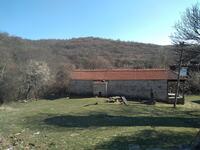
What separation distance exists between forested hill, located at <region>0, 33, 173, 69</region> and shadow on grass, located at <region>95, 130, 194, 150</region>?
75.3 ft

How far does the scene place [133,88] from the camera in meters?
55.9

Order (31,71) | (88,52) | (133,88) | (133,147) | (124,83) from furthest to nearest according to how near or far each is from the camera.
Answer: (88,52) < (31,71) < (124,83) < (133,88) < (133,147)

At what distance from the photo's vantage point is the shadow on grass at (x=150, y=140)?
18.3 metres

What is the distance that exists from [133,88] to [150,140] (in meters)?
35.9

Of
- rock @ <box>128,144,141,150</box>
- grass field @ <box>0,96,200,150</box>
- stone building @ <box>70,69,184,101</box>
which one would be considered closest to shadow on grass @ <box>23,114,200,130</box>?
grass field @ <box>0,96,200,150</box>

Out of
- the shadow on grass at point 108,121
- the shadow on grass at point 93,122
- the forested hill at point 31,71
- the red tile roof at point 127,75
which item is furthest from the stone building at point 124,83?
the shadow on grass at point 93,122

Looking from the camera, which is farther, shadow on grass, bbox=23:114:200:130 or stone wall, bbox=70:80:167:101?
stone wall, bbox=70:80:167:101

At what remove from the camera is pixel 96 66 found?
294 ft

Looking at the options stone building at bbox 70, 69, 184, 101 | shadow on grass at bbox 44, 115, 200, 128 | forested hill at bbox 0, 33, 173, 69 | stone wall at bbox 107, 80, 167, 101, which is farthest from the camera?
forested hill at bbox 0, 33, 173, 69

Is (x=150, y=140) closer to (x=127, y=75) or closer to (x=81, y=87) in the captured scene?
(x=127, y=75)

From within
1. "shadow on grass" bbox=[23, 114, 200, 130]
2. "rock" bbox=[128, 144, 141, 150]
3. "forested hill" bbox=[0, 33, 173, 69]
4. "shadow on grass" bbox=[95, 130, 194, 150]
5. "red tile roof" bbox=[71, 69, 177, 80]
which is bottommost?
"shadow on grass" bbox=[23, 114, 200, 130]

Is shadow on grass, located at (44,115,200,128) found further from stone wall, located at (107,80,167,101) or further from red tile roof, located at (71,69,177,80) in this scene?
red tile roof, located at (71,69,177,80)

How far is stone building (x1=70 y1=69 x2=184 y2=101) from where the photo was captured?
54.8 metres

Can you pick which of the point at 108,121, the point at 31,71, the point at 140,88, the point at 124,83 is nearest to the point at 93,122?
the point at 108,121
